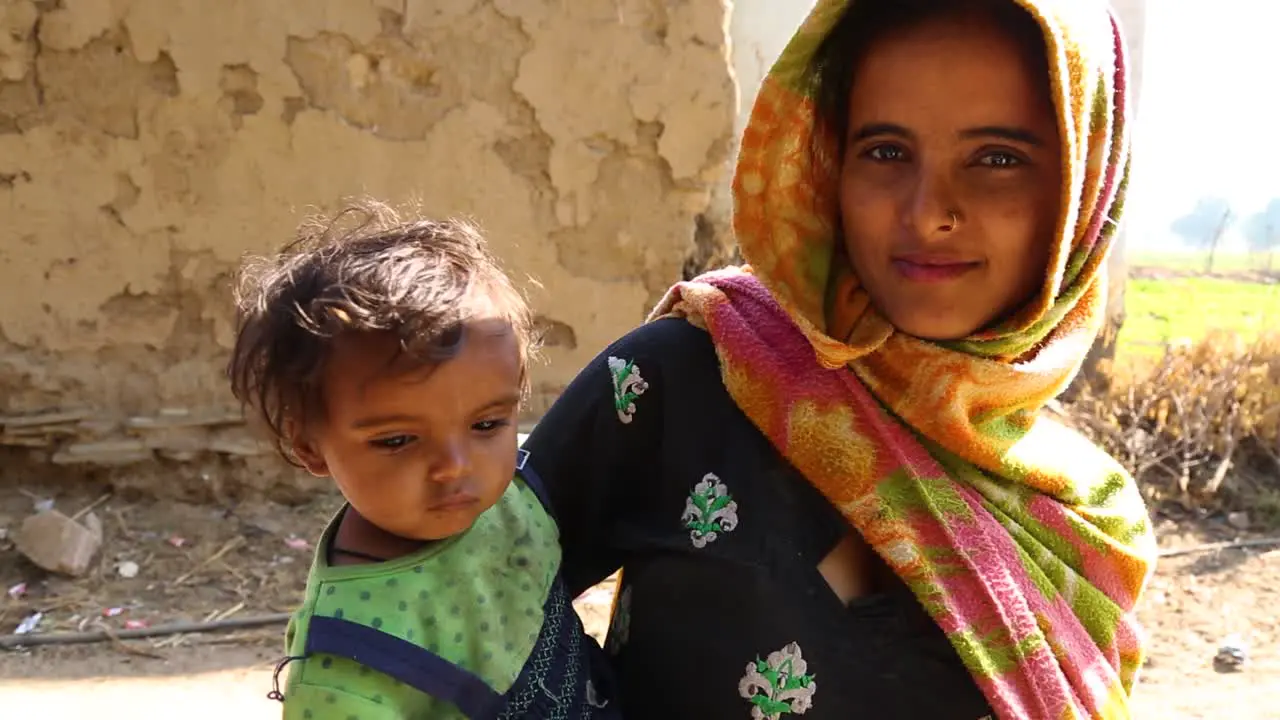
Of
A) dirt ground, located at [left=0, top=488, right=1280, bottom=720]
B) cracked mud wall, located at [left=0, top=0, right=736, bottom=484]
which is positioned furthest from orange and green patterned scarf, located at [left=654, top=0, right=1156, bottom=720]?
cracked mud wall, located at [left=0, top=0, right=736, bottom=484]

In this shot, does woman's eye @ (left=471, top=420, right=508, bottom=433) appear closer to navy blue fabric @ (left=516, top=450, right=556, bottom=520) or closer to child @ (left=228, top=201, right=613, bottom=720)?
child @ (left=228, top=201, right=613, bottom=720)

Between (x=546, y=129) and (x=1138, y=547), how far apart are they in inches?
102

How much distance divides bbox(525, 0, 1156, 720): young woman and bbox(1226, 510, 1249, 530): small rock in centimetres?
349

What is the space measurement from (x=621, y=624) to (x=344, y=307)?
58cm

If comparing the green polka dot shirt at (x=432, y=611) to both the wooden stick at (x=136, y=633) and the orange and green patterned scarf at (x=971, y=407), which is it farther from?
the wooden stick at (x=136, y=633)

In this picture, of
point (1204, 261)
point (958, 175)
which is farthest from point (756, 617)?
point (1204, 261)

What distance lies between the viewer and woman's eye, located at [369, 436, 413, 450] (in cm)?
119

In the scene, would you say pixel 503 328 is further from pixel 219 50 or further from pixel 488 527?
pixel 219 50

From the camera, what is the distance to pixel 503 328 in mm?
1279

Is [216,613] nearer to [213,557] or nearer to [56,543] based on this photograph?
[213,557]

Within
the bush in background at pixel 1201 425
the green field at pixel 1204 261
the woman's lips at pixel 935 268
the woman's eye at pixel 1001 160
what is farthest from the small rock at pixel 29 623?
the green field at pixel 1204 261

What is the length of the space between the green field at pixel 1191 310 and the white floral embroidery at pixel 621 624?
4.92 meters

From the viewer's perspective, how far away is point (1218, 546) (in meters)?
4.32

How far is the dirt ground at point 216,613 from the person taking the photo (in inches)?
116
